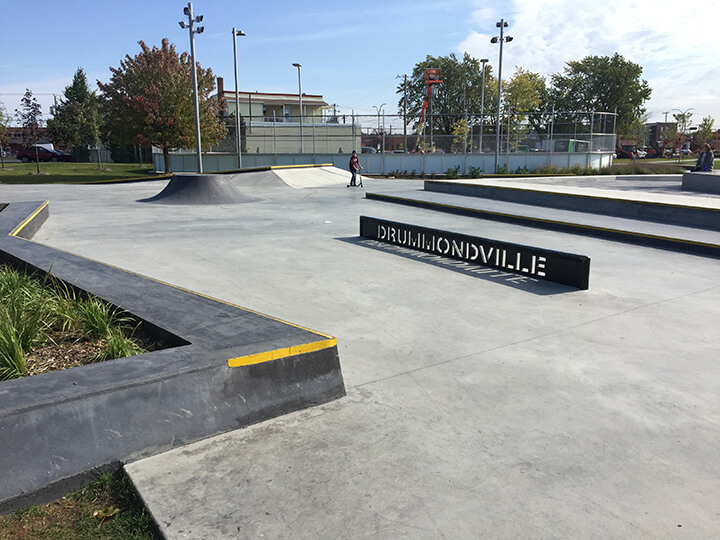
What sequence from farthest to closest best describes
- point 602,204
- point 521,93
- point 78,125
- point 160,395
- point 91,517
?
point 521,93
point 78,125
point 602,204
point 160,395
point 91,517

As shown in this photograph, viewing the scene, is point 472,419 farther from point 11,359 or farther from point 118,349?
point 11,359

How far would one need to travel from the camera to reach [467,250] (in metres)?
9.84

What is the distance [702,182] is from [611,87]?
7038 centimetres

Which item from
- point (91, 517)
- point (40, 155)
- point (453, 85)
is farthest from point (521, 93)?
point (91, 517)

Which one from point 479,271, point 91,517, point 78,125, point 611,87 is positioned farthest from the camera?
point 611,87

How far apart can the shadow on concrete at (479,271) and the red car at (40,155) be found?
170 feet

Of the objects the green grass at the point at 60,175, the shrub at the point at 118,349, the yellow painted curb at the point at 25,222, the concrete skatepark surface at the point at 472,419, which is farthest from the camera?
the green grass at the point at 60,175

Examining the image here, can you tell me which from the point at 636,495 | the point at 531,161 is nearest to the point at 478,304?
the point at 636,495

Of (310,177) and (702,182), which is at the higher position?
(310,177)

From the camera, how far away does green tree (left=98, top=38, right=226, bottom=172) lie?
116 feet

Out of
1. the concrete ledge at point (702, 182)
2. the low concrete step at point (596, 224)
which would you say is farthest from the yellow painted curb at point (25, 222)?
the concrete ledge at point (702, 182)

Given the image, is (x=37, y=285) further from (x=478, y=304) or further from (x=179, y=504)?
(x=478, y=304)

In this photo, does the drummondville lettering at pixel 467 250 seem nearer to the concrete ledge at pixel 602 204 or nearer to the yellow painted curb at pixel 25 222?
the yellow painted curb at pixel 25 222

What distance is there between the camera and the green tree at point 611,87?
273ft
